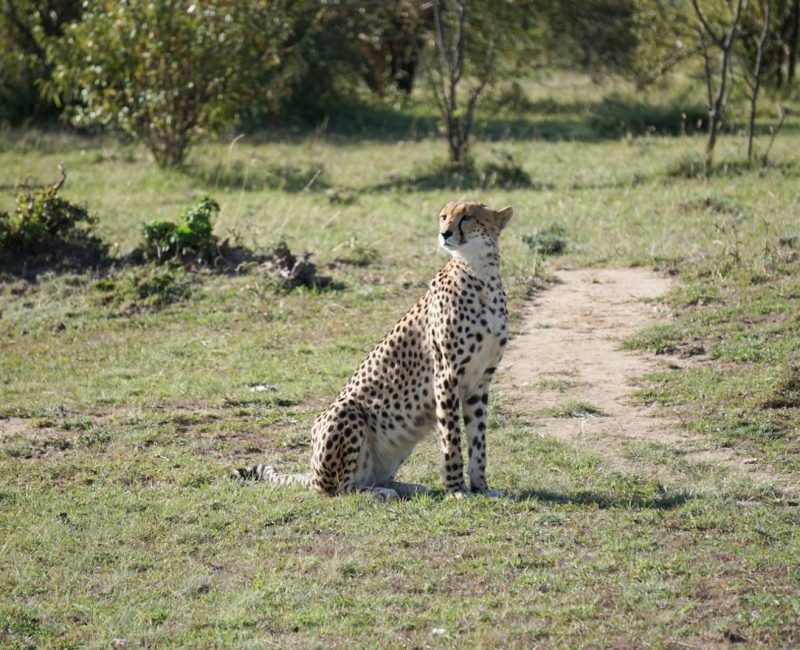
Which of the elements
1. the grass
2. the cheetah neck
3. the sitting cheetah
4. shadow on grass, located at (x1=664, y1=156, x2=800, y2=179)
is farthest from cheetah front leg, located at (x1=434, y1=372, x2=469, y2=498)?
shadow on grass, located at (x1=664, y1=156, x2=800, y2=179)

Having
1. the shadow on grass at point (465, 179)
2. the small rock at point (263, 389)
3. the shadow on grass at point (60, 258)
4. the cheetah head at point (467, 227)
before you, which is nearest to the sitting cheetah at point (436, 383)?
the cheetah head at point (467, 227)

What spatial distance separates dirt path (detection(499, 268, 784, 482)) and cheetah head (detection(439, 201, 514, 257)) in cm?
148

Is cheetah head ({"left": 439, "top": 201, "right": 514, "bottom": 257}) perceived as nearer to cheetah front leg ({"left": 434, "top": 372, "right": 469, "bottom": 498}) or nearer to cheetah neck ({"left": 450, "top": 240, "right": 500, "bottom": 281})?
cheetah neck ({"left": 450, "top": 240, "right": 500, "bottom": 281})

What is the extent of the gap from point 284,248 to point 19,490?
14.8 feet

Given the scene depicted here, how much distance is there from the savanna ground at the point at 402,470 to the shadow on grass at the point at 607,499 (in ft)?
A: 0.07

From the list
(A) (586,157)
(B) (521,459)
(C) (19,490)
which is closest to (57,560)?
(C) (19,490)

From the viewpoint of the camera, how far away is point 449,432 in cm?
592

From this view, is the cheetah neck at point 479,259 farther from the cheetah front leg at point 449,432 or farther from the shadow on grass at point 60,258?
the shadow on grass at point 60,258

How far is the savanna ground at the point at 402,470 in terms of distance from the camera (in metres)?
4.80

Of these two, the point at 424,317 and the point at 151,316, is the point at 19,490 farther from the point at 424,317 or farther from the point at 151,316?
the point at 151,316

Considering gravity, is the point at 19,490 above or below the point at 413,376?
below

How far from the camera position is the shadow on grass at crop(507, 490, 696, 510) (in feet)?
19.0

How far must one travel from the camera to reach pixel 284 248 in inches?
414

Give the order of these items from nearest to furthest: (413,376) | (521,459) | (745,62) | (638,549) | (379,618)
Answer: (379,618) → (638,549) → (413,376) → (521,459) → (745,62)
